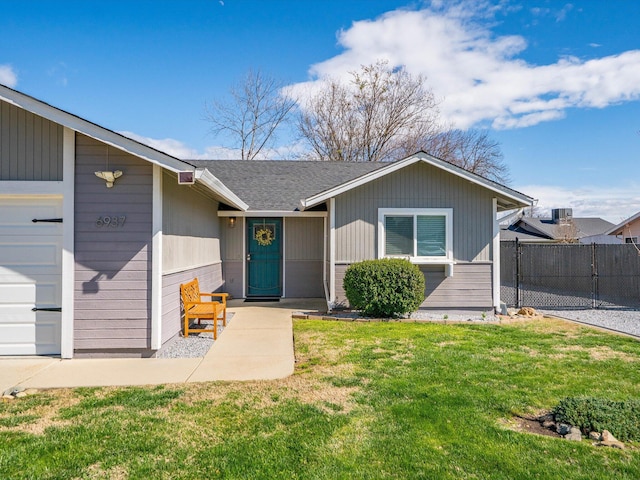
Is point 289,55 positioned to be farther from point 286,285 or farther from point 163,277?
point 163,277

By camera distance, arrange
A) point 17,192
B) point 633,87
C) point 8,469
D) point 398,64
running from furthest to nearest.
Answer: point 398,64, point 633,87, point 17,192, point 8,469

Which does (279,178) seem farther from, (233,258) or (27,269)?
(27,269)

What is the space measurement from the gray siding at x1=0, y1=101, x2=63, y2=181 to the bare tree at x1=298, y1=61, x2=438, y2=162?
18.6 meters

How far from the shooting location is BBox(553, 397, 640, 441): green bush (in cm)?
308

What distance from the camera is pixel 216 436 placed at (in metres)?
3.09

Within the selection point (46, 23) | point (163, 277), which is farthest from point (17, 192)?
point (46, 23)

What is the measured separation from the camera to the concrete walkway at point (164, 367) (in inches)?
174

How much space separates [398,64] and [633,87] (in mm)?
17076

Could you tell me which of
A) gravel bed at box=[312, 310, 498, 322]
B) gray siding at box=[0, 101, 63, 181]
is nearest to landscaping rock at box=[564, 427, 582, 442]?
gravel bed at box=[312, 310, 498, 322]

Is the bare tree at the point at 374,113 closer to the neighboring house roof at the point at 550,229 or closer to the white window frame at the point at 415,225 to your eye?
the neighboring house roof at the point at 550,229

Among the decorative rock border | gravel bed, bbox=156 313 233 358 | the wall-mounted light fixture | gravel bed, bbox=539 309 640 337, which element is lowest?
gravel bed, bbox=539 309 640 337

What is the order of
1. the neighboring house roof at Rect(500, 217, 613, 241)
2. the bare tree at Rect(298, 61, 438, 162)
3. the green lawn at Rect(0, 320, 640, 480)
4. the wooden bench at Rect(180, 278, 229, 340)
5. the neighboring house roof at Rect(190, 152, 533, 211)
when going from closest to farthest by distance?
the green lawn at Rect(0, 320, 640, 480) → the wooden bench at Rect(180, 278, 229, 340) → the neighboring house roof at Rect(190, 152, 533, 211) → the bare tree at Rect(298, 61, 438, 162) → the neighboring house roof at Rect(500, 217, 613, 241)

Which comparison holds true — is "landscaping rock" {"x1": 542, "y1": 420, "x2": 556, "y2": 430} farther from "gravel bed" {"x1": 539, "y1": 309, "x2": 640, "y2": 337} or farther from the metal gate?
the metal gate

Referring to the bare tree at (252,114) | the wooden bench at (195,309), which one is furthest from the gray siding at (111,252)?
the bare tree at (252,114)
